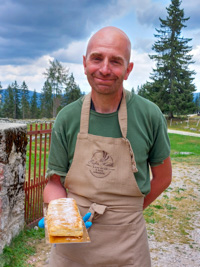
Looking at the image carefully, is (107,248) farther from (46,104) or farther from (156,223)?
(46,104)

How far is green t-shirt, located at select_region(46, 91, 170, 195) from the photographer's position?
171 centimetres

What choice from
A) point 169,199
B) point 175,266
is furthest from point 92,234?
point 169,199

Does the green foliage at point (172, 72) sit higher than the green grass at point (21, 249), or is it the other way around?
the green foliage at point (172, 72)

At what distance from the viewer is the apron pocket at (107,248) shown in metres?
1.73

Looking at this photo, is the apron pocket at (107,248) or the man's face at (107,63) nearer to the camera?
the man's face at (107,63)

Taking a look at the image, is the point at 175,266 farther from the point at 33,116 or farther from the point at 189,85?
the point at 33,116

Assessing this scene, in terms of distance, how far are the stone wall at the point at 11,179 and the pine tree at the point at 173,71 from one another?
107 ft

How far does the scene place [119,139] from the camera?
5.51 feet

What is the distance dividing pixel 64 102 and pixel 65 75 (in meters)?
7.94

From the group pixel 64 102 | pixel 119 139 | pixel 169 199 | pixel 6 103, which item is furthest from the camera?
pixel 6 103

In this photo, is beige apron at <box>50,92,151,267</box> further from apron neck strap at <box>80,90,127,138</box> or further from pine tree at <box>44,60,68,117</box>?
pine tree at <box>44,60,68,117</box>

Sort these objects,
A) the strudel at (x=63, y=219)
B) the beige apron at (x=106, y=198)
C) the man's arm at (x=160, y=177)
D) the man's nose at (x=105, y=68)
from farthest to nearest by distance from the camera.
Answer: the man's arm at (x=160, y=177) → the beige apron at (x=106, y=198) → the man's nose at (x=105, y=68) → the strudel at (x=63, y=219)

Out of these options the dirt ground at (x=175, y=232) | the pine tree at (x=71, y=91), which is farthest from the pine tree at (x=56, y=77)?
the dirt ground at (x=175, y=232)

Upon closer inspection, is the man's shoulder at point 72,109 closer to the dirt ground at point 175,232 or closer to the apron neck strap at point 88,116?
the apron neck strap at point 88,116
